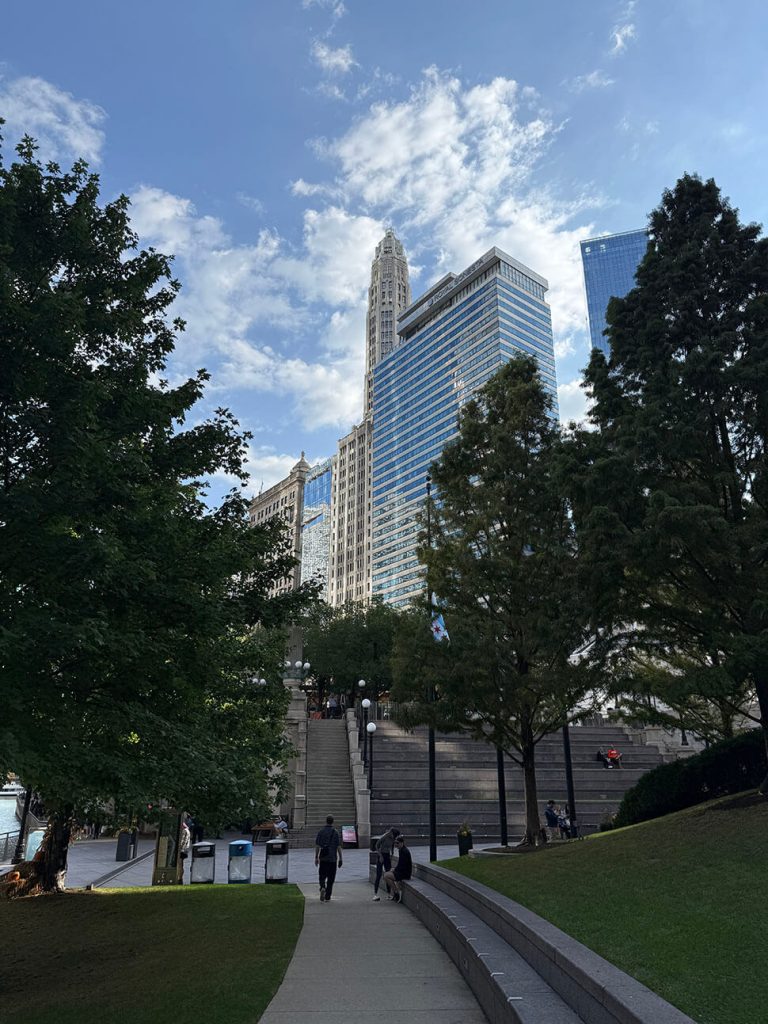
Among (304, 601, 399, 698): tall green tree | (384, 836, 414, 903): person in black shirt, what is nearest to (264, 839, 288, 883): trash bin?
(384, 836, 414, 903): person in black shirt

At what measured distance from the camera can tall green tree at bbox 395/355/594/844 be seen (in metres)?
16.5

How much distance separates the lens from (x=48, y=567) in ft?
26.7

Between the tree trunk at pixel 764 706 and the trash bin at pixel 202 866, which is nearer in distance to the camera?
the tree trunk at pixel 764 706

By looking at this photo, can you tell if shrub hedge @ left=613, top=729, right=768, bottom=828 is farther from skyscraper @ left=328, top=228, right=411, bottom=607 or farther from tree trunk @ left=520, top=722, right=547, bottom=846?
skyscraper @ left=328, top=228, right=411, bottom=607

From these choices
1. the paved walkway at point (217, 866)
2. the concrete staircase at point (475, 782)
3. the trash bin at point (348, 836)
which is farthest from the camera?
the concrete staircase at point (475, 782)

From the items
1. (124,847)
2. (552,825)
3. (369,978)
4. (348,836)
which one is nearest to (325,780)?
(348,836)

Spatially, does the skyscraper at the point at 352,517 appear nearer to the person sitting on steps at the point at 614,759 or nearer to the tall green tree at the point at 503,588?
the person sitting on steps at the point at 614,759

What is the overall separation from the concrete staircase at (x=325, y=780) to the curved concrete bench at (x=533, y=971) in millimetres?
19702

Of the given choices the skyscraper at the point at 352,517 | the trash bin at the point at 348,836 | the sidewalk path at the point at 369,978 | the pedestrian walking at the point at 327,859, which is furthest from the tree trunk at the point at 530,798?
the skyscraper at the point at 352,517

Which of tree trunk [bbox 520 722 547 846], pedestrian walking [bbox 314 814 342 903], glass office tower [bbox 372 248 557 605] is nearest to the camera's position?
pedestrian walking [bbox 314 814 342 903]

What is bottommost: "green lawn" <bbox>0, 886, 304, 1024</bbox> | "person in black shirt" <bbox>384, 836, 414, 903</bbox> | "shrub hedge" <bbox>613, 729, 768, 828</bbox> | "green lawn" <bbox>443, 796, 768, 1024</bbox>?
"green lawn" <bbox>0, 886, 304, 1024</bbox>

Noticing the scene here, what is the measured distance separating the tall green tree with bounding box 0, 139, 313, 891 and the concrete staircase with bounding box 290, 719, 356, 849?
20.9 metres

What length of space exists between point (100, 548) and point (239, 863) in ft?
46.6

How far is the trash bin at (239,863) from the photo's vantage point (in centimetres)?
1833
